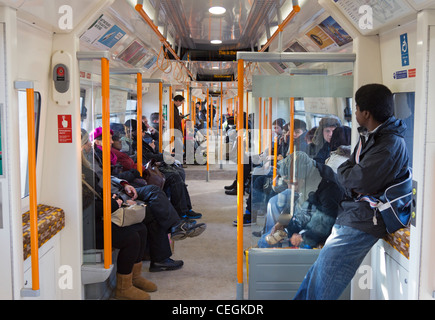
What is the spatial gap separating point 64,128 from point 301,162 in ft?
5.48

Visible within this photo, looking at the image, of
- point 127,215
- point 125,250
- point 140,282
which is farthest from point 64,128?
point 140,282

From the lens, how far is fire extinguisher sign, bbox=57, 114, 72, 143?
3.00 meters

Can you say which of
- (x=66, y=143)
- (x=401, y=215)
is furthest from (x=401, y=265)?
(x=66, y=143)

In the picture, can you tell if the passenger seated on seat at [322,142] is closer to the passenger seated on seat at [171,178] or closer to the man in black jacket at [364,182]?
the man in black jacket at [364,182]

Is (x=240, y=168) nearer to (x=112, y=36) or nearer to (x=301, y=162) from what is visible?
(x=301, y=162)

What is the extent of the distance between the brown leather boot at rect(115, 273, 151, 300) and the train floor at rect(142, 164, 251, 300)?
0.14 meters

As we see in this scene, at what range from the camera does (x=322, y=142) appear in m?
3.05

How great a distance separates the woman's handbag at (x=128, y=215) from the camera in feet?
11.4

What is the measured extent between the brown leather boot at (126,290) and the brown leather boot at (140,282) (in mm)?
192

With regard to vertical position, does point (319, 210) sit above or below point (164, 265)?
above

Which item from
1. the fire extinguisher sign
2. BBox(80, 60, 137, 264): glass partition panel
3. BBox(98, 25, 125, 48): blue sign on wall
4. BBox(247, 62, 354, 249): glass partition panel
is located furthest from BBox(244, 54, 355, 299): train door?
BBox(98, 25, 125, 48): blue sign on wall

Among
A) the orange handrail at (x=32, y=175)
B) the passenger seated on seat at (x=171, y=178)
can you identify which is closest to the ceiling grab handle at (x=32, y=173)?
the orange handrail at (x=32, y=175)

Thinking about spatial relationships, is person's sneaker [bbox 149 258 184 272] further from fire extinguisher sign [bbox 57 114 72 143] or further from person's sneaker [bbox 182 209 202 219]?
person's sneaker [bbox 182 209 202 219]

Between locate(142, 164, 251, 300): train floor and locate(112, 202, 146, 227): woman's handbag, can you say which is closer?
locate(112, 202, 146, 227): woman's handbag
